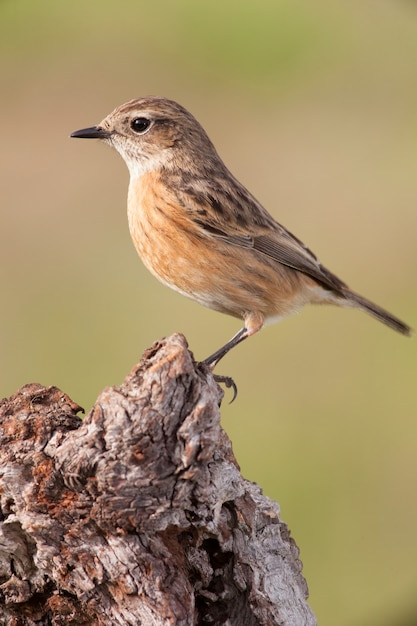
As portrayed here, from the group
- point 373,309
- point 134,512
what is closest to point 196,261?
point 373,309

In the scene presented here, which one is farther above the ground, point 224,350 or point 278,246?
point 278,246

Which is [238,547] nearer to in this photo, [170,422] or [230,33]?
[170,422]

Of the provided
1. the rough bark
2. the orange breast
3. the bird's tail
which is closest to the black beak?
the orange breast

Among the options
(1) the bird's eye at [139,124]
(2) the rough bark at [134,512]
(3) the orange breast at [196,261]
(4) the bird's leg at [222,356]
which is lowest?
(2) the rough bark at [134,512]

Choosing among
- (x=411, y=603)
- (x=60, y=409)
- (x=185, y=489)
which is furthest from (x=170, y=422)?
(x=411, y=603)

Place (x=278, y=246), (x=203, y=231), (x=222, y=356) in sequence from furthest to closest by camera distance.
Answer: (x=278, y=246)
(x=203, y=231)
(x=222, y=356)

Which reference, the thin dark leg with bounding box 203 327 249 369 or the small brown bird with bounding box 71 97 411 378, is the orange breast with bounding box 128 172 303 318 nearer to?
the small brown bird with bounding box 71 97 411 378

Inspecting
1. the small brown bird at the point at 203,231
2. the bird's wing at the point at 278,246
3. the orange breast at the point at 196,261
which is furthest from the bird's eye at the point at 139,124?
the bird's wing at the point at 278,246

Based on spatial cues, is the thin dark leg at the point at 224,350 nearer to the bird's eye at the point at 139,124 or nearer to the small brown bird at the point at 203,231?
the small brown bird at the point at 203,231

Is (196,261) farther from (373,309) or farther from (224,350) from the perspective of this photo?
(373,309)
